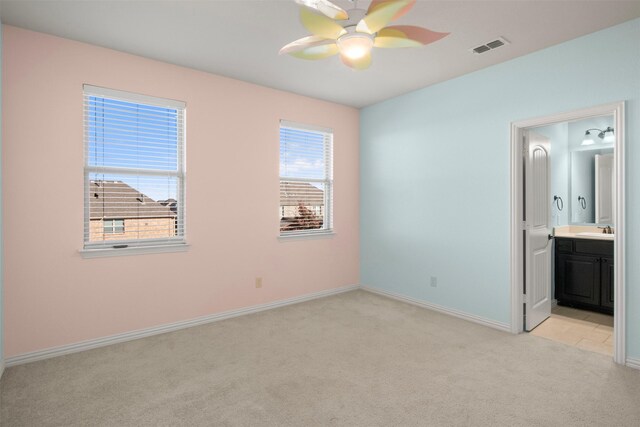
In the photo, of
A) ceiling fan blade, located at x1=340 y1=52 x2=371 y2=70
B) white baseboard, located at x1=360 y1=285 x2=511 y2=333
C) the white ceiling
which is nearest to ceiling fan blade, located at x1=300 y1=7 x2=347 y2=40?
ceiling fan blade, located at x1=340 y1=52 x2=371 y2=70

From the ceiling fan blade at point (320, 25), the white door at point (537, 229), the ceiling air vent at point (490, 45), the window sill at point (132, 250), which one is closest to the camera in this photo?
the ceiling fan blade at point (320, 25)

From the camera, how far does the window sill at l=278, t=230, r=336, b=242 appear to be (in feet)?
14.5

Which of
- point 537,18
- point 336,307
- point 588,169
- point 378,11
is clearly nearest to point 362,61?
point 378,11

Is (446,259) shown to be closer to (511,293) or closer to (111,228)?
(511,293)

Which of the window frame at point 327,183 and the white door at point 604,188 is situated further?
the window frame at point 327,183

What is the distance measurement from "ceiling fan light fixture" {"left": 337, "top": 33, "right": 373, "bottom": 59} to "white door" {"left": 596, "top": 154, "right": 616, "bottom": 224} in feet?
13.4

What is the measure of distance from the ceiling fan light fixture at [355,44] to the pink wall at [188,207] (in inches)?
80.3

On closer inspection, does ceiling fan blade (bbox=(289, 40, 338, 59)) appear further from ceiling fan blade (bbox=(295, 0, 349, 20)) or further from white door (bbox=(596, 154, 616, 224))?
white door (bbox=(596, 154, 616, 224))

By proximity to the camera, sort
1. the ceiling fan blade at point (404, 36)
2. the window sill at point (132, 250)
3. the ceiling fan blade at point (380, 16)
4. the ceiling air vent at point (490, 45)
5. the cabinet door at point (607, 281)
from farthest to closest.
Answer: the cabinet door at point (607, 281) → the window sill at point (132, 250) → the ceiling air vent at point (490, 45) → the ceiling fan blade at point (404, 36) → the ceiling fan blade at point (380, 16)

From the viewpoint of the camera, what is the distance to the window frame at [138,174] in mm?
3104

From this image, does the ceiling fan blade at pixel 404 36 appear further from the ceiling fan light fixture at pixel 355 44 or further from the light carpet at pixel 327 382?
the light carpet at pixel 327 382

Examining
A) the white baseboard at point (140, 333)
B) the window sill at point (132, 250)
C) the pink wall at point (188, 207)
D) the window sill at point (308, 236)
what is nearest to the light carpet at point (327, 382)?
the white baseboard at point (140, 333)

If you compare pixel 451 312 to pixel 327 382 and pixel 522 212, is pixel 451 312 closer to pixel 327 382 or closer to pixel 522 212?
pixel 522 212

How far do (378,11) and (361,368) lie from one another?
2408mm
